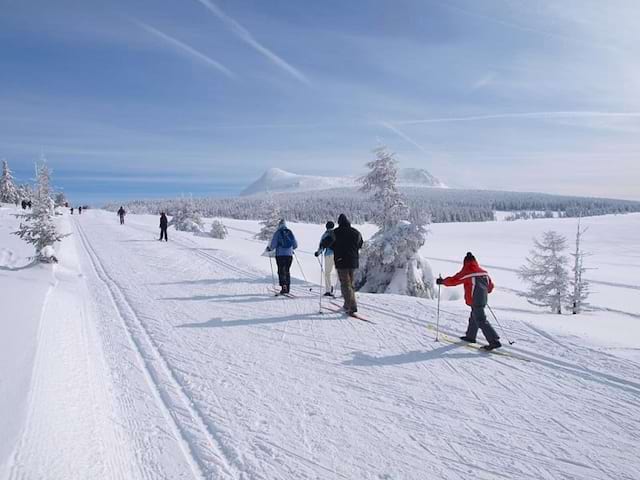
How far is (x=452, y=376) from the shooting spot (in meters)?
5.36

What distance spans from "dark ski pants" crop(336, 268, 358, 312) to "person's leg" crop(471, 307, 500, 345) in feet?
8.53

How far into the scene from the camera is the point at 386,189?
698 inches

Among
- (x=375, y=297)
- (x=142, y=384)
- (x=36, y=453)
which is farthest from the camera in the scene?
(x=375, y=297)

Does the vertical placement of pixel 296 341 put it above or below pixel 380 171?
below

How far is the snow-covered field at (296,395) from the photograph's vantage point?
354cm

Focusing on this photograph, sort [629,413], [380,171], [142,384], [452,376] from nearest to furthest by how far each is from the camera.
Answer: [629,413] → [142,384] → [452,376] → [380,171]

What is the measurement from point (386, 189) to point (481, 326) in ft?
39.0

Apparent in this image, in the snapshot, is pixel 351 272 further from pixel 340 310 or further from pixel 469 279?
pixel 469 279

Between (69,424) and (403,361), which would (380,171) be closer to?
(403,361)

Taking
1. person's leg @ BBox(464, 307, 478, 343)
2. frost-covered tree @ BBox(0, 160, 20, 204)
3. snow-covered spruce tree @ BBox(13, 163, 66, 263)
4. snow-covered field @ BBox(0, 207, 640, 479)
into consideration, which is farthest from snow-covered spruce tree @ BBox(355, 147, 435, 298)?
frost-covered tree @ BBox(0, 160, 20, 204)

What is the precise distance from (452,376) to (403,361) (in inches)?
29.8

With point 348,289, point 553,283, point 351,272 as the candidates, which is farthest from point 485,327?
point 553,283

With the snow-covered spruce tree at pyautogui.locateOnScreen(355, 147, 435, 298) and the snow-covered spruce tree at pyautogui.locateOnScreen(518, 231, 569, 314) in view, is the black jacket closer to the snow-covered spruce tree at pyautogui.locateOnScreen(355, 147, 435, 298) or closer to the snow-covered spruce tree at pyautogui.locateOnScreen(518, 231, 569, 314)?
the snow-covered spruce tree at pyautogui.locateOnScreen(355, 147, 435, 298)

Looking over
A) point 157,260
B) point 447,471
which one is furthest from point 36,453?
point 157,260
